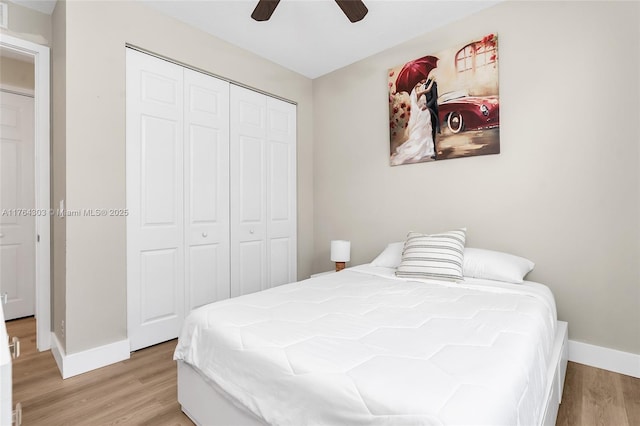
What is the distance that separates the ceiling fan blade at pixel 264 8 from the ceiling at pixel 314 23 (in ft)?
1.25

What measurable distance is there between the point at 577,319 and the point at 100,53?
151 inches

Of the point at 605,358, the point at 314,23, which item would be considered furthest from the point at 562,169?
the point at 314,23

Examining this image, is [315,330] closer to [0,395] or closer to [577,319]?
[0,395]

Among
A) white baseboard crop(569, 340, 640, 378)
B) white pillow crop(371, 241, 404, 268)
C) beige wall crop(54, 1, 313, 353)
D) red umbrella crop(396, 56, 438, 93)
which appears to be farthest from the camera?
red umbrella crop(396, 56, 438, 93)

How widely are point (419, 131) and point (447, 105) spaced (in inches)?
12.4

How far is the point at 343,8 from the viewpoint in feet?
7.06

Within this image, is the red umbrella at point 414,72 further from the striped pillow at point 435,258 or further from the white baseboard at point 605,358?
the white baseboard at point 605,358

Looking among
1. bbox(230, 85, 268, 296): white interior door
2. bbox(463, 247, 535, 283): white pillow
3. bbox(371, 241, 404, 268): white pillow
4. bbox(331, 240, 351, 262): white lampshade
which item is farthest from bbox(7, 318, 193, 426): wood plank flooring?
bbox(463, 247, 535, 283): white pillow

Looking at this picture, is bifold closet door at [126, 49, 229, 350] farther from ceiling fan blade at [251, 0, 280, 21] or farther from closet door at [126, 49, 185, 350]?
ceiling fan blade at [251, 0, 280, 21]

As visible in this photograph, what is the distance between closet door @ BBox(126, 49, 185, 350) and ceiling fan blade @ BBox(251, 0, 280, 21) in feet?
3.08

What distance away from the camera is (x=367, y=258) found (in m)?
3.41

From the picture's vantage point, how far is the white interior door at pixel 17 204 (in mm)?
3273

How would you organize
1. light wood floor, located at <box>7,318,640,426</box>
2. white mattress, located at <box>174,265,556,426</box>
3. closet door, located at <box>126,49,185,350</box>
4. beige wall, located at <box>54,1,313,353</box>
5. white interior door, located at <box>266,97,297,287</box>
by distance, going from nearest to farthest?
white mattress, located at <box>174,265,556,426</box> < light wood floor, located at <box>7,318,640,426</box> < beige wall, located at <box>54,1,313,353</box> < closet door, located at <box>126,49,185,350</box> < white interior door, located at <box>266,97,297,287</box>

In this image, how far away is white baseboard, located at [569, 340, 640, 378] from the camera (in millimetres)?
2074
